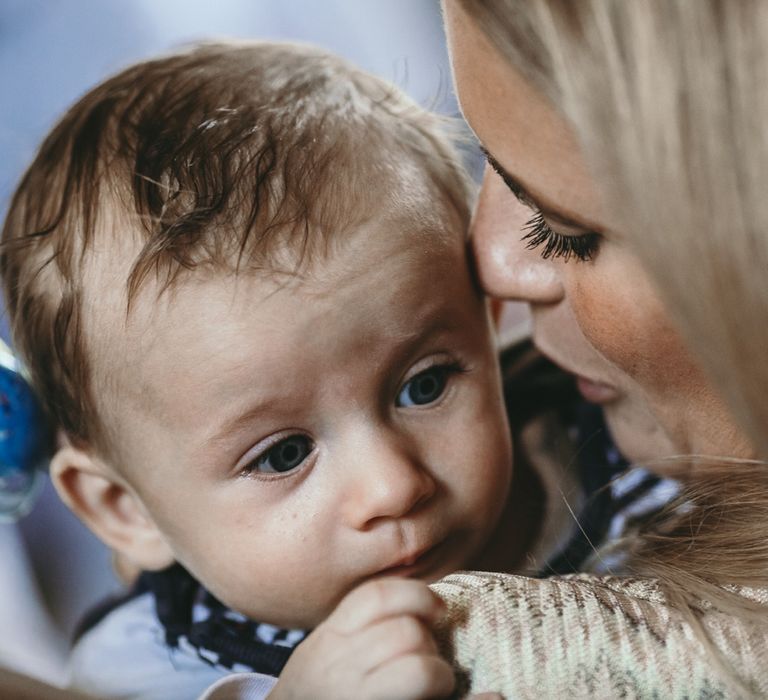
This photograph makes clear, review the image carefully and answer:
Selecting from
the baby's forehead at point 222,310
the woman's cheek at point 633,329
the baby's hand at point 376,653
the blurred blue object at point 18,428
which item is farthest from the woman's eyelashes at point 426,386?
the blurred blue object at point 18,428

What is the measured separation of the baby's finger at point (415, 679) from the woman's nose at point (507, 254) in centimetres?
47

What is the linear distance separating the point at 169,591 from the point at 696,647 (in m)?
0.79

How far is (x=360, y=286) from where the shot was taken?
3.23ft

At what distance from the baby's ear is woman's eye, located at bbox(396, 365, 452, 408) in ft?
1.15

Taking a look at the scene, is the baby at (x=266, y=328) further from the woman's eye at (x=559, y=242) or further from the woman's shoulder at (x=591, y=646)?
the woman's shoulder at (x=591, y=646)

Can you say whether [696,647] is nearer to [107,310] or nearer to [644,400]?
[644,400]

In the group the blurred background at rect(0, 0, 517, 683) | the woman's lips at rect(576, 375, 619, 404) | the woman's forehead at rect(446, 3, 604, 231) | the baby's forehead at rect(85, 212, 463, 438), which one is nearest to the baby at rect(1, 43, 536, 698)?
the baby's forehead at rect(85, 212, 463, 438)

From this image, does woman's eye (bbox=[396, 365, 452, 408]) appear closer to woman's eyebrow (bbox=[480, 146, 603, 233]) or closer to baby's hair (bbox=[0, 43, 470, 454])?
baby's hair (bbox=[0, 43, 470, 454])

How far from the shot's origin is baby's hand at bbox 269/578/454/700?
2.33 ft

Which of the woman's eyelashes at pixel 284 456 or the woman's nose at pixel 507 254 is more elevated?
the woman's nose at pixel 507 254

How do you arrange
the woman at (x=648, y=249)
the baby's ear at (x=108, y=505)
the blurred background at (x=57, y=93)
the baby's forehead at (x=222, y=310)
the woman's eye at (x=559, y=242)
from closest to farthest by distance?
the woman at (x=648, y=249), the woman's eye at (x=559, y=242), the baby's forehead at (x=222, y=310), the baby's ear at (x=108, y=505), the blurred background at (x=57, y=93)

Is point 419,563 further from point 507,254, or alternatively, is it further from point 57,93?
point 57,93

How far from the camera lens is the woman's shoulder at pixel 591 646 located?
702 millimetres

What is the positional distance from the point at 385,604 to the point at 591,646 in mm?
162
